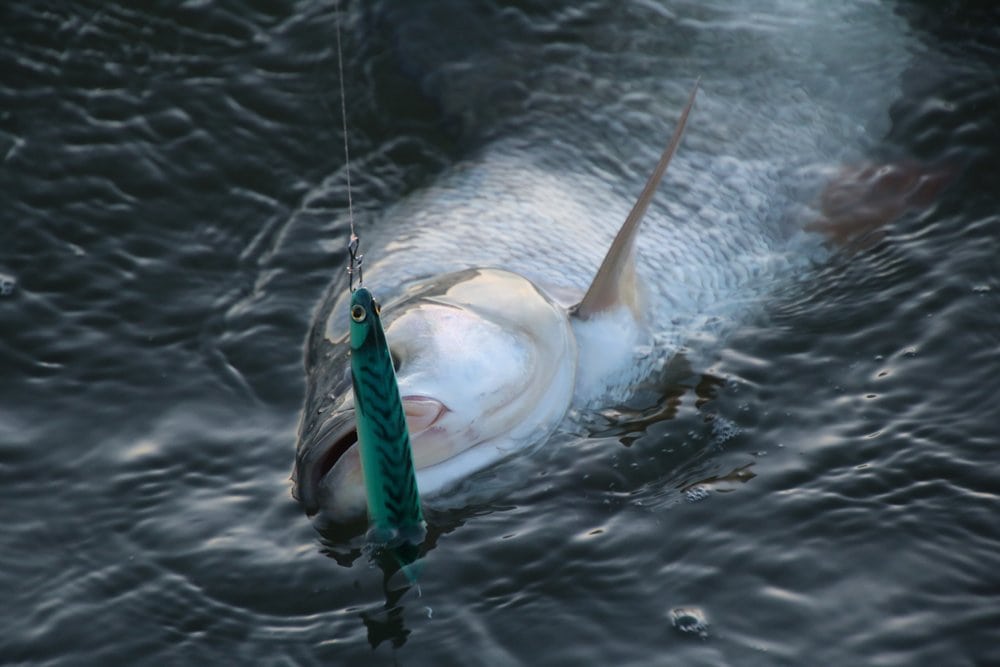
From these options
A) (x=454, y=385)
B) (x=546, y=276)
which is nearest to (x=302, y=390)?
(x=454, y=385)

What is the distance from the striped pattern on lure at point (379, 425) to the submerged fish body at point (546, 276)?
0.14 meters

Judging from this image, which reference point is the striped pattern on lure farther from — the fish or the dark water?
the dark water

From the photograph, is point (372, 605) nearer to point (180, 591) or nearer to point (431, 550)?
point (431, 550)

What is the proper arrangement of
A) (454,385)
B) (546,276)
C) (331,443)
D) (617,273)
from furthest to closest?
(546,276) < (617,273) < (454,385) < (331,443)

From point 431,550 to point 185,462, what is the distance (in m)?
0.84

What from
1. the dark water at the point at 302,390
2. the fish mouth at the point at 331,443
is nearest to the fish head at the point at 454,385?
the fish mouth at the point at 331,443

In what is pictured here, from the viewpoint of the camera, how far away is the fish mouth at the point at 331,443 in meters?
3.24

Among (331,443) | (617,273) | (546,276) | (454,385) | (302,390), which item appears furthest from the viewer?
(546,276)

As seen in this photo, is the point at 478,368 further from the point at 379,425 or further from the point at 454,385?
the point at 379,425

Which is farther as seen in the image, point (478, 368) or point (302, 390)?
point (302, 390)

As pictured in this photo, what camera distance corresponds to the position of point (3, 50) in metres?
5.41

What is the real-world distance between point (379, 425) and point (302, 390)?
3.44 ft

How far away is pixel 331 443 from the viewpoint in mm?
3250

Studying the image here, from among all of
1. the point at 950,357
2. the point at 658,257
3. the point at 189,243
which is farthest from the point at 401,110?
the point at 950,357
